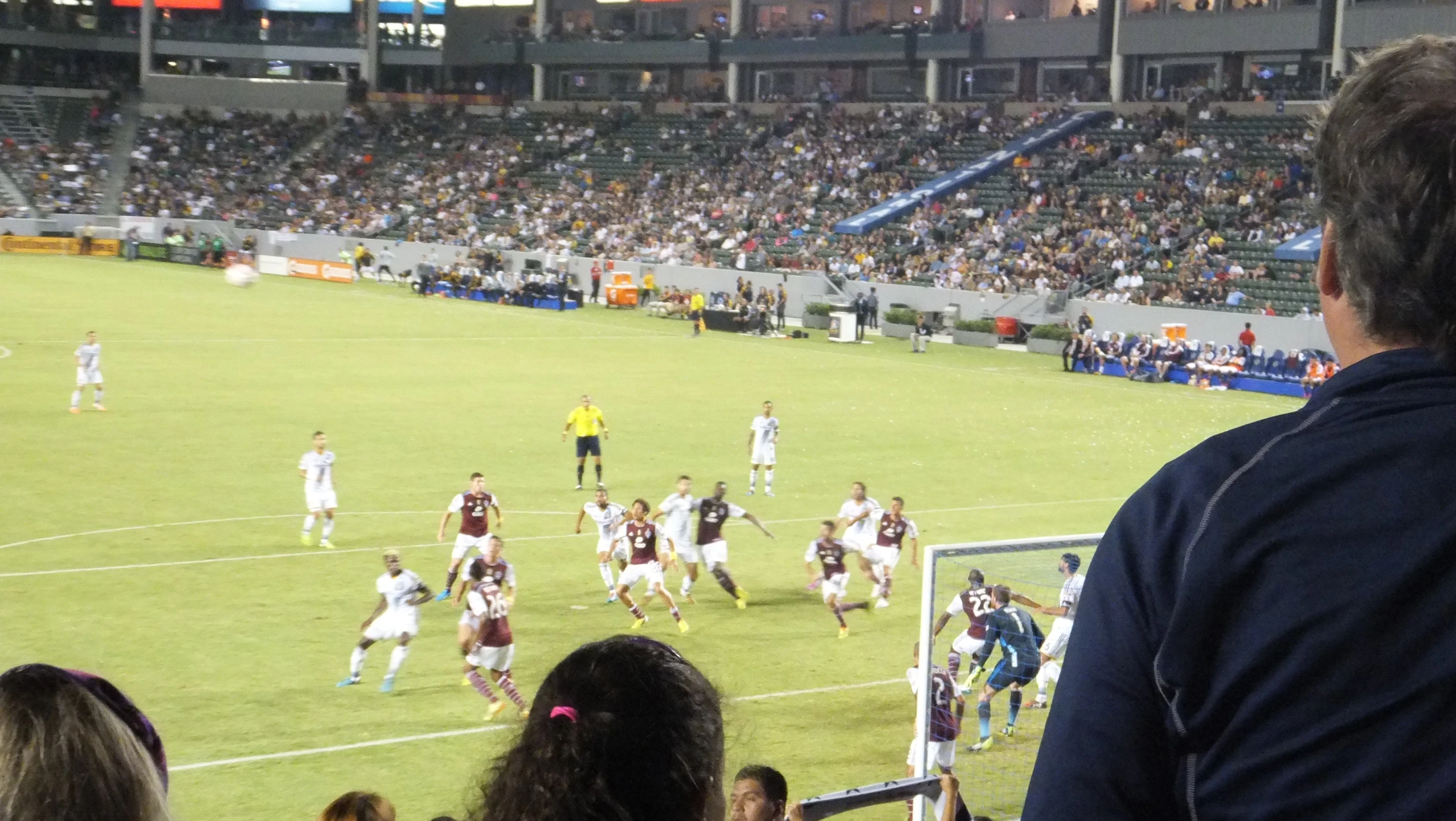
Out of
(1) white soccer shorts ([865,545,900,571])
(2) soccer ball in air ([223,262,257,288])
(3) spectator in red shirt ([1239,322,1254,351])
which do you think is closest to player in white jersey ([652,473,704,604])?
(1) white soccer shorts ([865,545,900,571])

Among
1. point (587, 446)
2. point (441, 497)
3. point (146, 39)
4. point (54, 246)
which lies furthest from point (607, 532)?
point (146, 39)

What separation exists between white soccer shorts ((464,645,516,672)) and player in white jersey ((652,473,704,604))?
15.4ft

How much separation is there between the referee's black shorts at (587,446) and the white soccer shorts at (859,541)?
7.14 metres

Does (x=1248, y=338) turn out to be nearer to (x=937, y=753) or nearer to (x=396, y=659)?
(x=396, y=659)

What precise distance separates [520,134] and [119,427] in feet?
178

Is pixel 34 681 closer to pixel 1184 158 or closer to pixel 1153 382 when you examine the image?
pixel 1153 382

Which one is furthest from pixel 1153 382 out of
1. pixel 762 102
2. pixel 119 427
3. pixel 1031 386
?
pixel 762 102

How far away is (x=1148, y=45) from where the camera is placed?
6172 centimetres

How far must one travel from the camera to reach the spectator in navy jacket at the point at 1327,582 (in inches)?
66.0

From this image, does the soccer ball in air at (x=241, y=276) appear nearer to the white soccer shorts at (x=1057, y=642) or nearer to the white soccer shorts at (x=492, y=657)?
the white soccer shorts at (x=492, y=657)

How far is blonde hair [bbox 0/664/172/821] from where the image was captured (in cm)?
188

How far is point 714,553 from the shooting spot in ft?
63.2

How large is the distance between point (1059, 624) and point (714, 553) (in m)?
6.73

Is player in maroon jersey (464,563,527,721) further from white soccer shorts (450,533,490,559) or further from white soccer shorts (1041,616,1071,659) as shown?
white soccer shorts (1041,616,1071,659)
